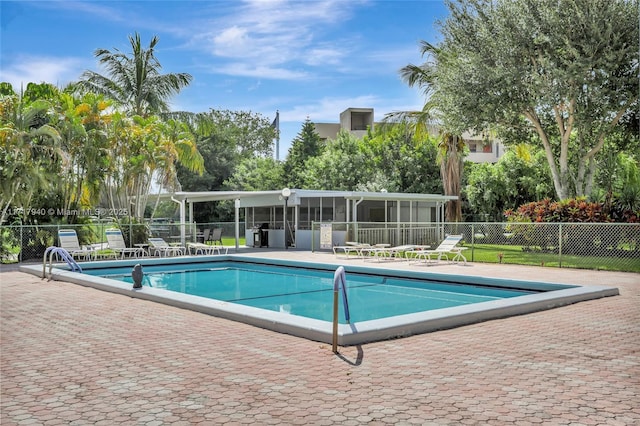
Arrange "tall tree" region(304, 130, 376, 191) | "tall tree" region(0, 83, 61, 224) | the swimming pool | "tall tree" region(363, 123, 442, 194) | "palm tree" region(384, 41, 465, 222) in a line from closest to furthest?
the swimming pool < "tall tree" region(0, 83, 61, 224) < "palm tree" region(384, 41, 465, 222) < "tall tree" region(363, 123, 442, 194) < "tall tree" region(304, 130, 376, 191)

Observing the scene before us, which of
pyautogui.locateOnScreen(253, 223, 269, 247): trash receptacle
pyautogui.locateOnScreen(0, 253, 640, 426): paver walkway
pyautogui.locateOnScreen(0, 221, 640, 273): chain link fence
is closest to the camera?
pyautogui.locateOnScreen(0, 253, 640, 426): paver walkway

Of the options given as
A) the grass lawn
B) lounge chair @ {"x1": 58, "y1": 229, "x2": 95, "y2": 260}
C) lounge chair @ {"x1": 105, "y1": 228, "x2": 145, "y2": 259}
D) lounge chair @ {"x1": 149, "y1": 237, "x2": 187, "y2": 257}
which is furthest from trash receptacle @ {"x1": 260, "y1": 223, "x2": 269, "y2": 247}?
the grass lawn

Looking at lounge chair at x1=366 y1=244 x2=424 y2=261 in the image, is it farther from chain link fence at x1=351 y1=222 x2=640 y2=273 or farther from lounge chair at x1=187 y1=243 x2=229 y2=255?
lounge chair at x1=187 y1=243 x2=229 y2=255

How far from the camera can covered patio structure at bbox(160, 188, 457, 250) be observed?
25.0 m

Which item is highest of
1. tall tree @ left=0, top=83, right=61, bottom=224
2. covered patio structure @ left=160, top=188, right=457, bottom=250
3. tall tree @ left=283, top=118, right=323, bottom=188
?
tall tree @ left=283, top=118, right=323, bottom=188

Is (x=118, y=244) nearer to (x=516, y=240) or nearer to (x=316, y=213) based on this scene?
(x=316, y=213)

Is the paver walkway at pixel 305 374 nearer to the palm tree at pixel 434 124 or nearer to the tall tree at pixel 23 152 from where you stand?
the tall tree at pixel 23 152

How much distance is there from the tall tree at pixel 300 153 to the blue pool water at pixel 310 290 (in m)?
28.1

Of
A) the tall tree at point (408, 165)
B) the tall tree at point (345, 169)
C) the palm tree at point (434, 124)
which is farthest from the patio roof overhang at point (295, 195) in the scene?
the tall tree at point (345, 169)

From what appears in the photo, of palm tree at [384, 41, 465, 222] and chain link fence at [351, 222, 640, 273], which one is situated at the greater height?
palm tree at [384, 41, 465, 222]

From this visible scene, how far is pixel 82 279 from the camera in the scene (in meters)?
13.0

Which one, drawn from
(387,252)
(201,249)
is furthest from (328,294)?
(201,249)

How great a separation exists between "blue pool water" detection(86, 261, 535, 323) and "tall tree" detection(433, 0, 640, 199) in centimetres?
1063

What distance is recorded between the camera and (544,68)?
22.1m
